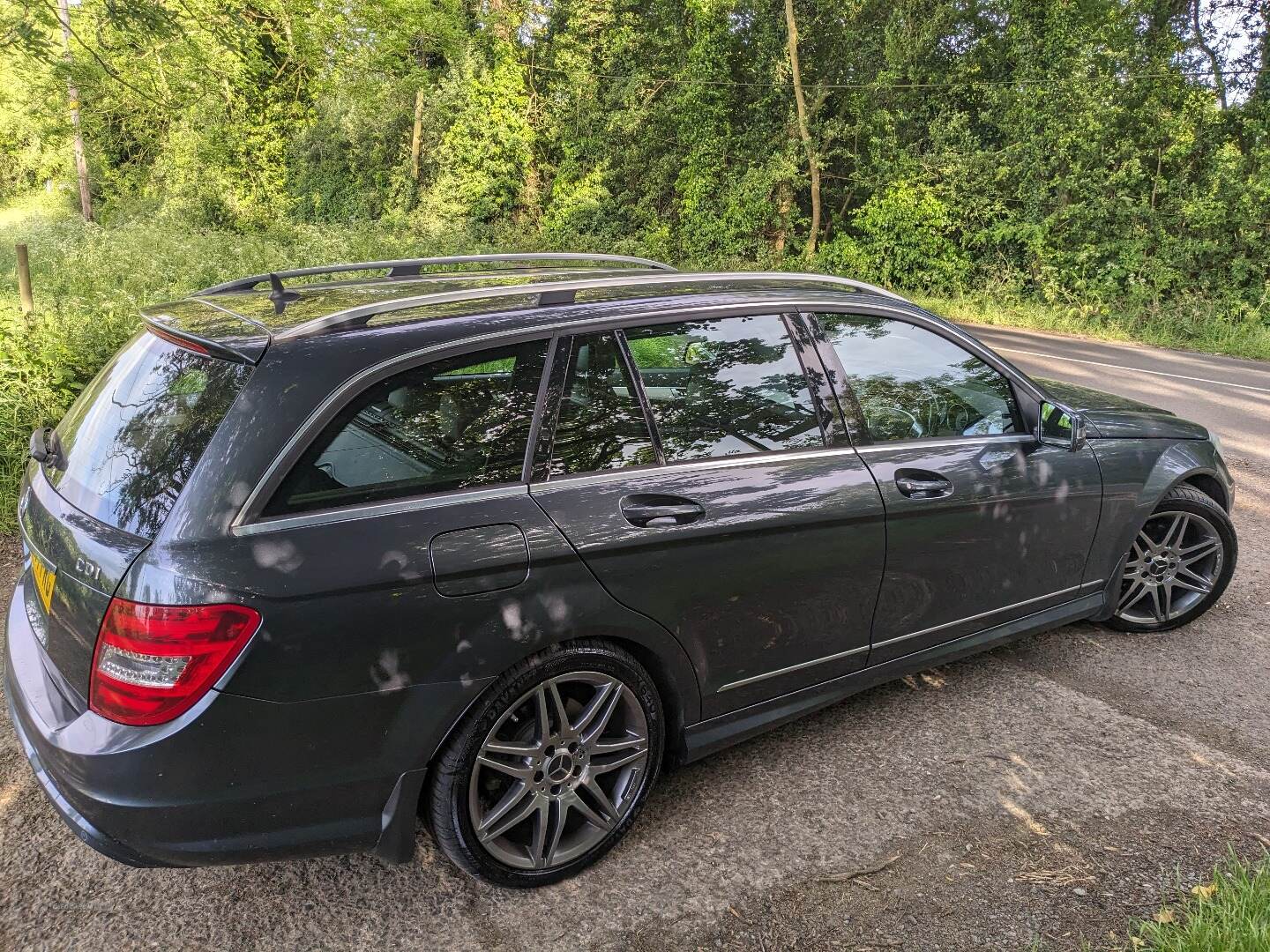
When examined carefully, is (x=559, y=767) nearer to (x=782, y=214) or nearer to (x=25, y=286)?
(x=25, y=286)

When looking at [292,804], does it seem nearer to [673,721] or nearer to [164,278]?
[673,721]

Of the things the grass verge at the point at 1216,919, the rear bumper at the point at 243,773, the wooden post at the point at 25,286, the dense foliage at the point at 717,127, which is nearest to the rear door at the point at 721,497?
the rear bumper at the point at 243,773

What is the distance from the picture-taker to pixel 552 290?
2.90m

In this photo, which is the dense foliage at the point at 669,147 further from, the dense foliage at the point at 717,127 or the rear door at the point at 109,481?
the rear door at the point at 109,481

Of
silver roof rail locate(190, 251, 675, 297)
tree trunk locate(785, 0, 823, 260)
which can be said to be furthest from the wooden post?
tree trunk locate(785, 0, 823, 260)

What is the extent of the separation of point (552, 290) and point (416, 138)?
110ft

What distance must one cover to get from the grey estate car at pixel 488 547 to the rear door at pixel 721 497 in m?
0.01

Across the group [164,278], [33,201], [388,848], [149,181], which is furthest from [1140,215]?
[33,201]

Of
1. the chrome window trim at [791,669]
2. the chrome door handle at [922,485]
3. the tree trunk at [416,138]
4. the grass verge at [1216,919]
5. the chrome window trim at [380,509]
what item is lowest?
the grass verge at [1216,919]

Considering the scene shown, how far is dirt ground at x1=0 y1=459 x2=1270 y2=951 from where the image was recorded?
2.49m

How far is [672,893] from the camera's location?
8.67 feet

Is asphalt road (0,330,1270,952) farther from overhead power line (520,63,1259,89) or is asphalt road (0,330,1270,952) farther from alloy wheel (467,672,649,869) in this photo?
overhead power line (520,63,1259,89)

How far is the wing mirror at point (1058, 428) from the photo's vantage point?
362 cm

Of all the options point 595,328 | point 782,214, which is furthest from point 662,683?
point 782,214
